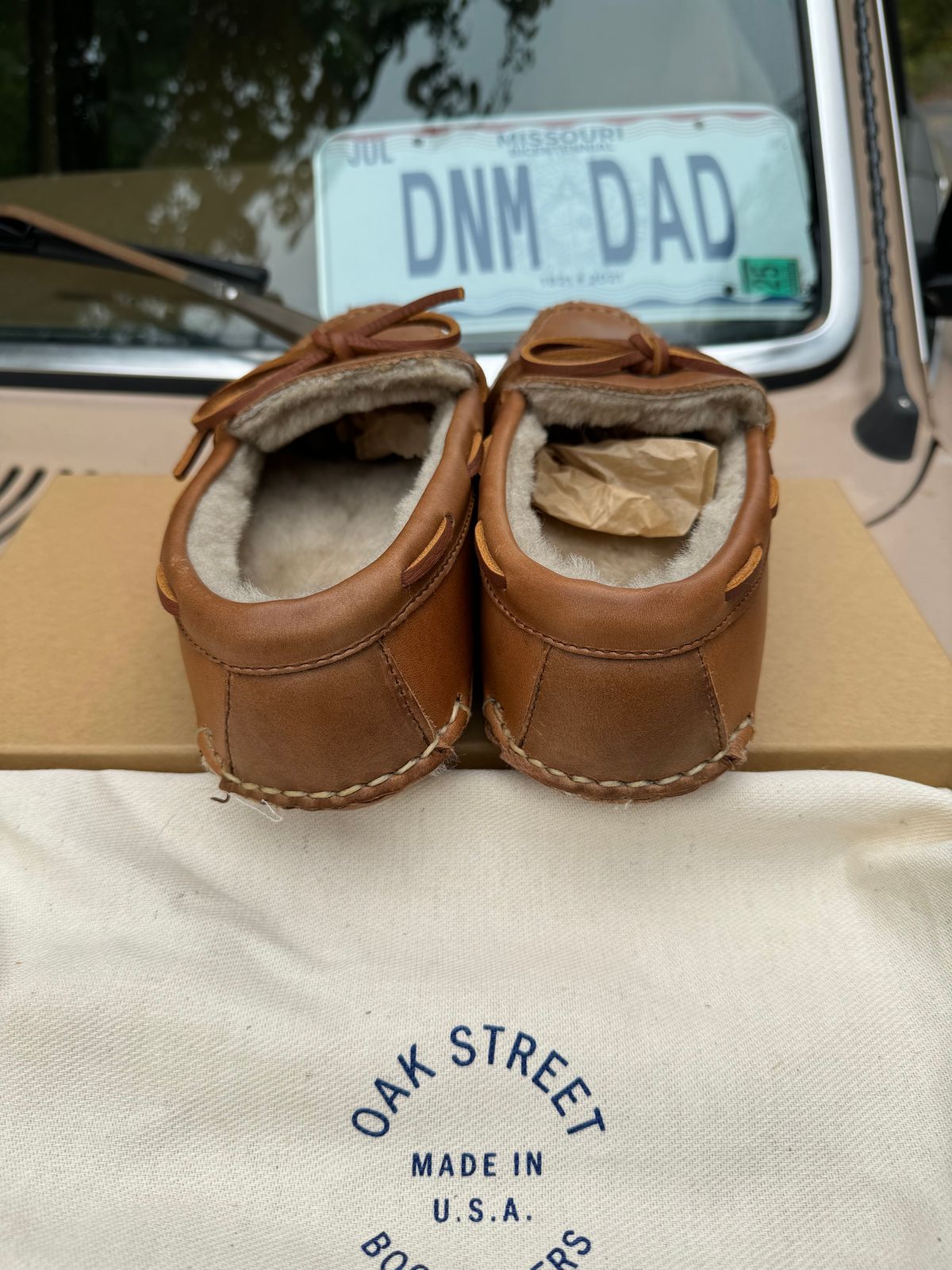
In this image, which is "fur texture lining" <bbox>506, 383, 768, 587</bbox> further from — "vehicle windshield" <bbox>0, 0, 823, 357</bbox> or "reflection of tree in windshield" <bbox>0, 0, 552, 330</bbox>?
"reflection of tree in windshield" <bbox>0, 0, 552, 330</bbox>

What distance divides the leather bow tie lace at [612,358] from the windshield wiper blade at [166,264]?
1.12 feet

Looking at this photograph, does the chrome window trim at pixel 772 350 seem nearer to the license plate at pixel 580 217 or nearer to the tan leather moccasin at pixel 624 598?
the license plate at pixel 580 217

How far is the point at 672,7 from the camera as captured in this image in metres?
1.06

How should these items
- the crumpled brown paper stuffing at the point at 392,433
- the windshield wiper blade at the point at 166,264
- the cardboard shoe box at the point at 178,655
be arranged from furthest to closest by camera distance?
1. the windshield wiper blade at the point at 166,264
2. the crumpled brown paper stuffing at the point at 392,433
3. the cardboard shoe box at the point at 178,655

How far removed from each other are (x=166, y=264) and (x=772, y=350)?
659mm

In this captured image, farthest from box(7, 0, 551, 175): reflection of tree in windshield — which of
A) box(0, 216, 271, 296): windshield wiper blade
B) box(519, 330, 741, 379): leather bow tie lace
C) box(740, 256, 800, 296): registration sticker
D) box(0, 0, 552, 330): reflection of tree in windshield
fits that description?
box(519, 330, 741, 379): leather bow tie lace

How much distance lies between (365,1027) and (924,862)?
40cm

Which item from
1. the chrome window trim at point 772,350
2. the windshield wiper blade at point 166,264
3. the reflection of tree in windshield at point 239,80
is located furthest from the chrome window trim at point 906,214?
the windshield wiper blade at point 166,264

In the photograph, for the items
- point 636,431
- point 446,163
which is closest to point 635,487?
point 636,431

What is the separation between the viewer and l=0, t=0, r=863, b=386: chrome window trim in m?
1.01

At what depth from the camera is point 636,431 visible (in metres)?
0.78

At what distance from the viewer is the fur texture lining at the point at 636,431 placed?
70cm

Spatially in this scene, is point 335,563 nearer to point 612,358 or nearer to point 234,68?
point 612,358

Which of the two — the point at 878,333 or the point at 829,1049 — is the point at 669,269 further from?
the point at 829,1049
